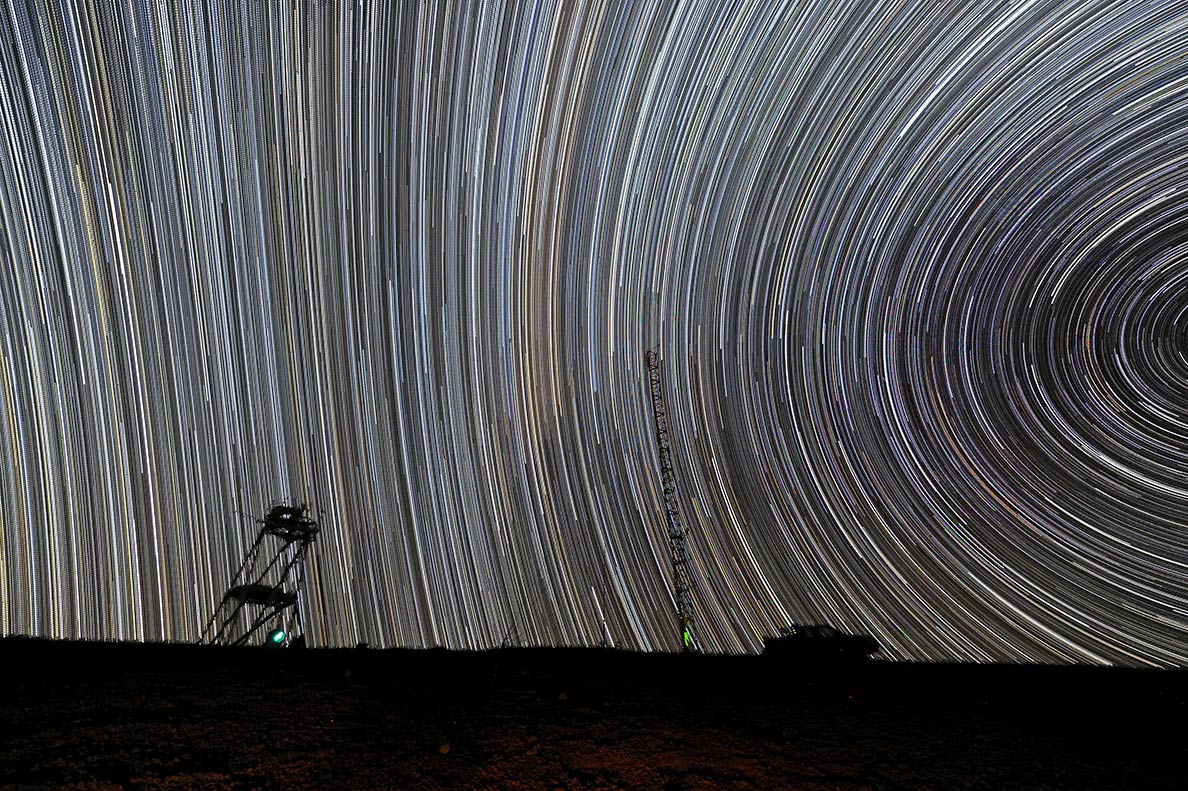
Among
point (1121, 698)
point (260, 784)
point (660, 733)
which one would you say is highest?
point (260, 784)

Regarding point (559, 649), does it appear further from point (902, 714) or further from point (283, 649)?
point (902, 714)

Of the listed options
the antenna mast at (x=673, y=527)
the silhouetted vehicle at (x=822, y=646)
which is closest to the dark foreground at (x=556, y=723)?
the silhouetted vehicle at (x=822, y=646)

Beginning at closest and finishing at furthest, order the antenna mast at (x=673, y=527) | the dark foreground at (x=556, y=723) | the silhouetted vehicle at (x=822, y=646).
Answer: the dark foreground at (x=556, y=723) → the silhouetted vehicle at (x=822, y=646) → the antenna mast at (x=673, y=527)

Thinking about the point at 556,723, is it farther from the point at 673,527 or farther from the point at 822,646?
the point at 673,527

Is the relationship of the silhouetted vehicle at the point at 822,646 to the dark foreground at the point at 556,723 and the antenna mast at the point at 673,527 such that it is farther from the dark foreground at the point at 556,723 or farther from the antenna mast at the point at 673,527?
the antenna mast at the point at 673,527

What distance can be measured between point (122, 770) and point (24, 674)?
7.21 feet

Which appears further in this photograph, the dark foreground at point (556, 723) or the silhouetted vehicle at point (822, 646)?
the silhouetted vehicle at point (822, 646)

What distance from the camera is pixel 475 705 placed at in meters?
4.18

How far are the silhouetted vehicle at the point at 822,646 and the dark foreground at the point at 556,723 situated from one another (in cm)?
51

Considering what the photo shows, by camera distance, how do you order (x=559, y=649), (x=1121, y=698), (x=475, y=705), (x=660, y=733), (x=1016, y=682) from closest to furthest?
1. (x=660, y=733)
2. (x=475, y=705)
3. (x=1121, y=698)
4. (x=1016, y=682)
5. (x=559, y=649)

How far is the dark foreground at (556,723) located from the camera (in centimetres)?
326

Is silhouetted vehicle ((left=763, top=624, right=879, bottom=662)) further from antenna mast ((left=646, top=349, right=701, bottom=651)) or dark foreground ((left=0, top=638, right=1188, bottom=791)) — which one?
antenna mast ((left=646, top=349, right=701, bottom=651))

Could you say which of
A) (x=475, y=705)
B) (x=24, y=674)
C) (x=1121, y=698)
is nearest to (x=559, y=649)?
(x=475, y=705)

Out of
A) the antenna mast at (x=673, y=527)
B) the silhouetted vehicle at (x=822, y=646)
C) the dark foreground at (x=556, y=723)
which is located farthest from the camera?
the antenna mast at (x=673, y=527)
